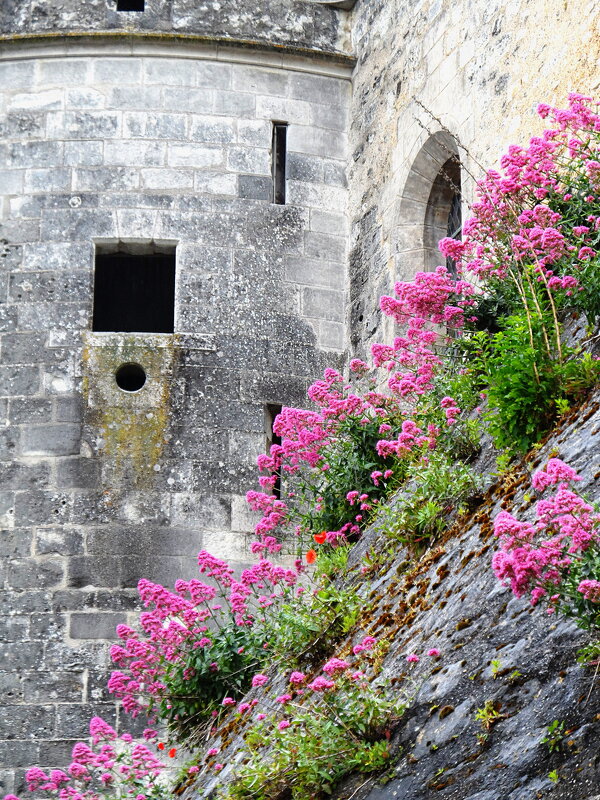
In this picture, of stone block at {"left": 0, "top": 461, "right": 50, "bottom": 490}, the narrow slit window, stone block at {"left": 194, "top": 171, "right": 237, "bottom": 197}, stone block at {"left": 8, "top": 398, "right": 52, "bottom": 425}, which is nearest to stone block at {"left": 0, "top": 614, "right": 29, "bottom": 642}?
stone block at {"left": 0, "top": 461, "right": 50, "bottom": 490}

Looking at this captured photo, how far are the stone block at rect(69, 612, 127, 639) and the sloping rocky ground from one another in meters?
3.52

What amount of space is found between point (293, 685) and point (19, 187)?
5563mm

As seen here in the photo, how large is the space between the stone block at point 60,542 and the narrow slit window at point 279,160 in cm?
273

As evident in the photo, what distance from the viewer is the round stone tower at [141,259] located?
9094mm

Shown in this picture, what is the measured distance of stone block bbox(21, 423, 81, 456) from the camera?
30.9 ft

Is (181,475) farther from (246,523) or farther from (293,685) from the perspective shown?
(293,685)

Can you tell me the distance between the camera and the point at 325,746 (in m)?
4.54

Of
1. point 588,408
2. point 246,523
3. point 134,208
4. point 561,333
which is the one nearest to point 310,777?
point 588,408

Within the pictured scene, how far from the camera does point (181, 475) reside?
30.7 ft

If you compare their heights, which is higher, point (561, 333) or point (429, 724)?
point (561, 333)

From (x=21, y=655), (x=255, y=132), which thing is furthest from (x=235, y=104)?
(x=21, y=655)

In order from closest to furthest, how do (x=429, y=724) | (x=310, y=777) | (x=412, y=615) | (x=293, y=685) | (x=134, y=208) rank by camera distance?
1. (x=429, y=724)
2. (x=310, y=777)
3. (x=412, y=615)
4. (x=293, y=685)
5. (x=134, y=208)

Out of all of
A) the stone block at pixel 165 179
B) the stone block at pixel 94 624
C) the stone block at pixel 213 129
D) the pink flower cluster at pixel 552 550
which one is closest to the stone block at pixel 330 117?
the stone block at pixel 213 129

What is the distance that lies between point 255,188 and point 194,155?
47 centimetres
